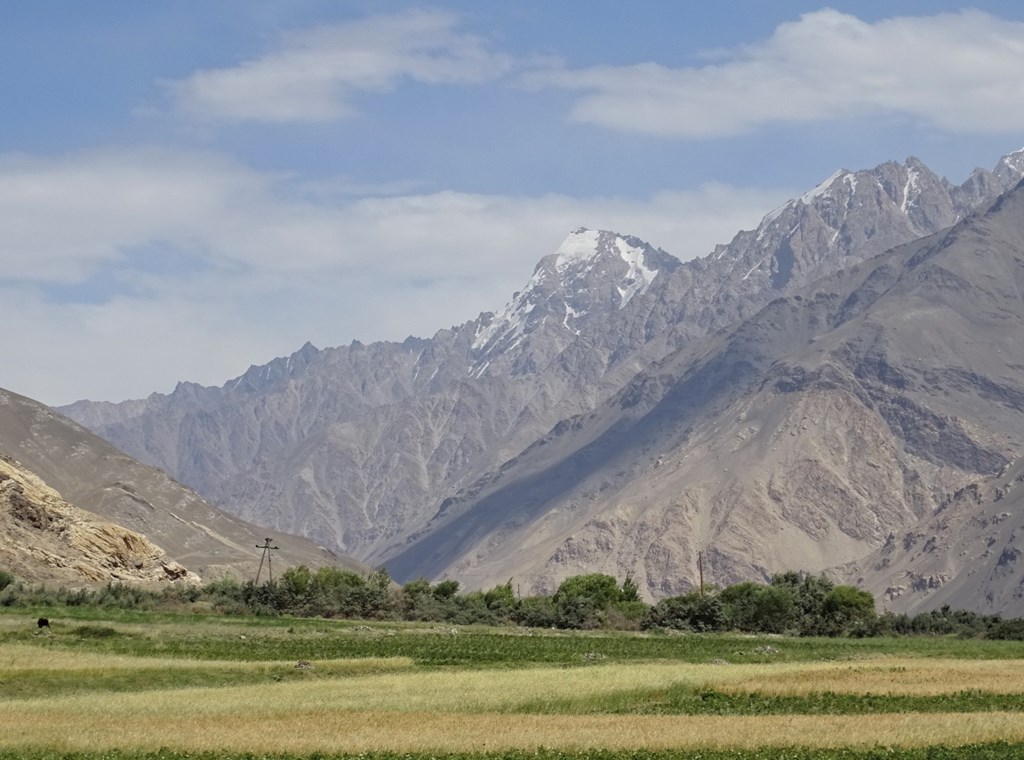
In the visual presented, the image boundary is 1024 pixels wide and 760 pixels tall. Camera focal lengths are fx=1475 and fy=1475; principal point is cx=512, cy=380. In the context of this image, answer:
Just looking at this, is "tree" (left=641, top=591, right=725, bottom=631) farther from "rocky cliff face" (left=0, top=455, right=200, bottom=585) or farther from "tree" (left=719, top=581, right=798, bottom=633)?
"rocky cliff face" (left=0, top=455, right=200, bottom=585)

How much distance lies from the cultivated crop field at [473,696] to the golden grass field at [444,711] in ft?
0.42

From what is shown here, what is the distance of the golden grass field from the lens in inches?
1736

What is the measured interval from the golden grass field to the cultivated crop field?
127 millimetres

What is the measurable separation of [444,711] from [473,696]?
3.19m

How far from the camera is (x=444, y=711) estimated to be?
53.5 meters

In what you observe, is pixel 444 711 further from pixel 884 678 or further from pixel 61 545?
pixel 61 545

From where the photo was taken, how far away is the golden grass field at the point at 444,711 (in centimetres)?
4409

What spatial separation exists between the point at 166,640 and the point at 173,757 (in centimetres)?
3958

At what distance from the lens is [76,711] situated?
5106 centimetres

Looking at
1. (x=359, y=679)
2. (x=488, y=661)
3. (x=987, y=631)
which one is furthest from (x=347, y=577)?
(x=359, y=679)

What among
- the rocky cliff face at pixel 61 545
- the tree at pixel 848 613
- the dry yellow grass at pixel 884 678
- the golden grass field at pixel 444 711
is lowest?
the tree at pixel 848 613

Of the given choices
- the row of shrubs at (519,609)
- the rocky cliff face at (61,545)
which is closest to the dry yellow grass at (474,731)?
the row of shrubs at (519,609)

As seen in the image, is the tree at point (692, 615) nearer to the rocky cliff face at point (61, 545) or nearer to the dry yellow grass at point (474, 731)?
the rocky cliff face at point (61, 545)

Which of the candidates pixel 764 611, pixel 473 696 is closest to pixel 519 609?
pixel 764 611
